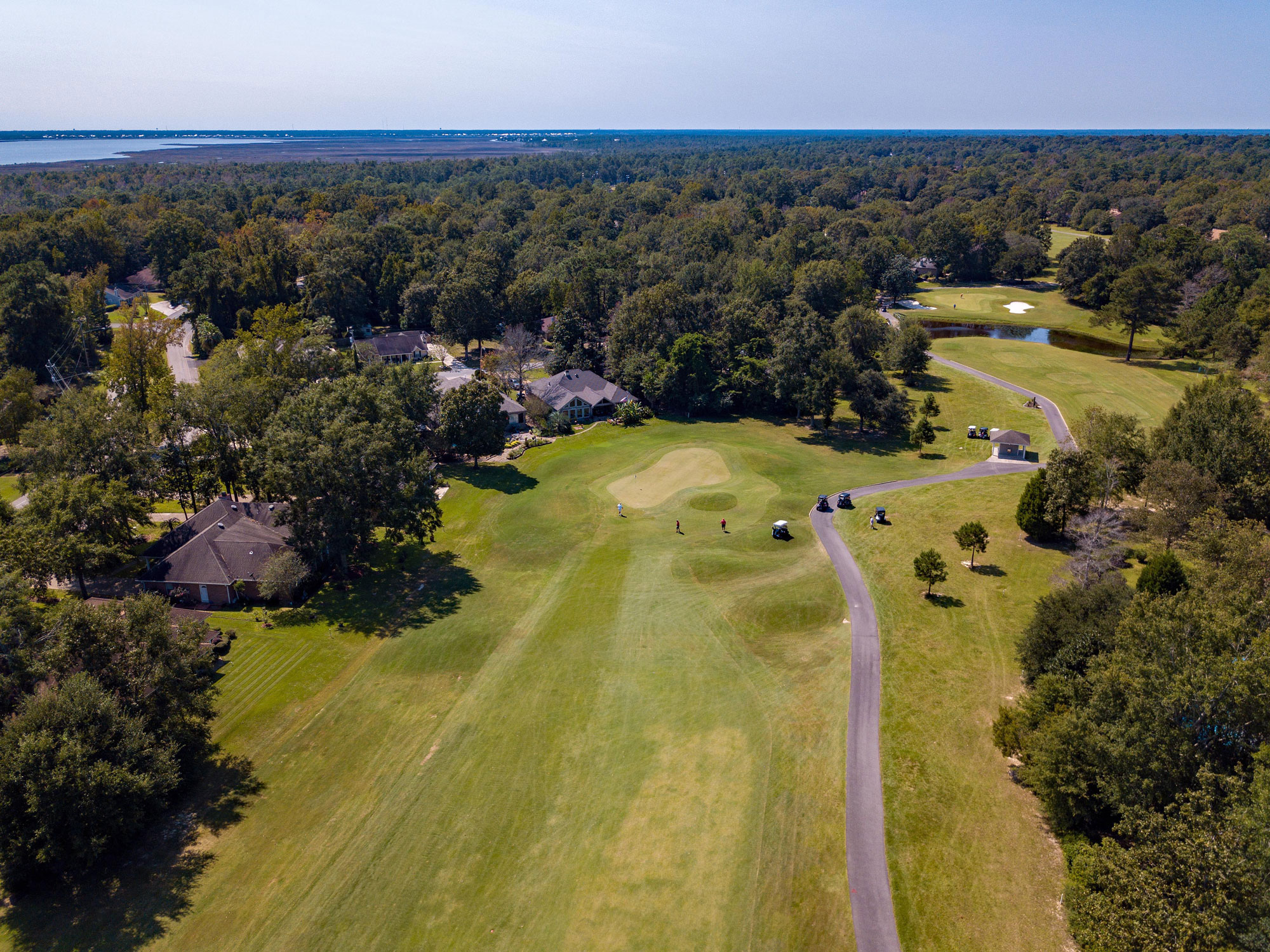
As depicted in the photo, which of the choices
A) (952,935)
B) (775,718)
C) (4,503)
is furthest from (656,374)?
(952,935)

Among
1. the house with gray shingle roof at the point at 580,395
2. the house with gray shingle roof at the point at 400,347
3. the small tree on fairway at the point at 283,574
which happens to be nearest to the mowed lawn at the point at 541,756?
the small tree on fairway at the point at 283,574

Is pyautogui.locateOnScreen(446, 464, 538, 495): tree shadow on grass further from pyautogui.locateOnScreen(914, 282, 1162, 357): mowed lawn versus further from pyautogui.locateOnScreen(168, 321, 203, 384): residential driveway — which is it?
pyautogui.locateOnScreen(914, 282, 1162, 357): mowed lawn

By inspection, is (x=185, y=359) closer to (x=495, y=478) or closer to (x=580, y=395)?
(x=580, y=395)

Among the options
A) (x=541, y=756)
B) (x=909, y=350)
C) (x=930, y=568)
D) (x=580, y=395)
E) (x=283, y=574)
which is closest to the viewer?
(x=541, y=756)

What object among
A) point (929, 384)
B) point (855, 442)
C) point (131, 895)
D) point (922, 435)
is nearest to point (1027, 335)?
point (929, 384)

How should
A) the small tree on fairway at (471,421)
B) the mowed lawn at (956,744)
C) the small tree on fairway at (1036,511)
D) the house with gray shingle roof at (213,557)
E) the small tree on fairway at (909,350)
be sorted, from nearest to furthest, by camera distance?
the mowed lawn at (956,744) → the house with gray shingle roof at (213,557) → the small tree on fairway at (1036,511) → the small tree on fairway at (471,421) → the small tree on fairway at (909,350)

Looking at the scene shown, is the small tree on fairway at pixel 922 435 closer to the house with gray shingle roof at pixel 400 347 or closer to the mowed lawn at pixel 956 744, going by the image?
the mowed lawn at pixel 956 744
